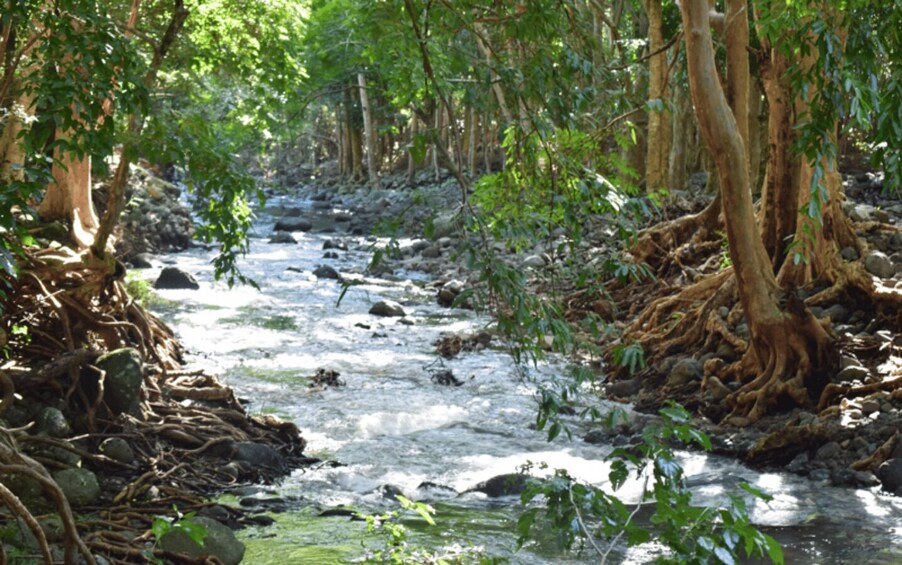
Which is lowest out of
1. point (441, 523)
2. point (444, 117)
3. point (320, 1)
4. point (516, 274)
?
point (441, 523)

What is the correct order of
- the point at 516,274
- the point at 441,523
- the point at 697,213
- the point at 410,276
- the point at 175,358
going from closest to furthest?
the point at 516,274 → the point at 441,523 → the point at 175,358 → the point at 697,213 → the point at 410,276

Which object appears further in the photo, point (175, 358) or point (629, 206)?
point (175, 358)

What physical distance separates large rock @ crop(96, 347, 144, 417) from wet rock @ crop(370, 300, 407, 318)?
9067 mm

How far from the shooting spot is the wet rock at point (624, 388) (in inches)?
472

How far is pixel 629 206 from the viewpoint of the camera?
5.37 meters

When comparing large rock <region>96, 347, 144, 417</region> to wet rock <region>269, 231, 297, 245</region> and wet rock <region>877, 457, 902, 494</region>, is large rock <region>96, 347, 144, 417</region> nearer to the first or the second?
wet rock <region>877, 457, 902, 494</region>

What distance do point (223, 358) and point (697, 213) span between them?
7.79 metres

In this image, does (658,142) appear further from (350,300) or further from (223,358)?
(223,358)

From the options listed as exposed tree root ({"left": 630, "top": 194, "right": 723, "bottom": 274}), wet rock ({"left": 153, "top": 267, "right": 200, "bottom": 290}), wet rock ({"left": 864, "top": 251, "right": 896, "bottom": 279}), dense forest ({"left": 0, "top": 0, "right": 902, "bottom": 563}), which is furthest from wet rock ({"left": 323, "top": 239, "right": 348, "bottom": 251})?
wet rock ({"left": 864, "top": 251, "right": 896, "bottom": 279})

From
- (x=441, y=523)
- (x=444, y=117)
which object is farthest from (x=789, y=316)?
(x=444, y=117)

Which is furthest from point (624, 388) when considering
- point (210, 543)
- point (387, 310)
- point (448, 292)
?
point (448, 292)

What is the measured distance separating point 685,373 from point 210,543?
21.4ft

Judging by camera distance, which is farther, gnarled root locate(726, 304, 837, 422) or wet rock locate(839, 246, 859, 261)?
wet rock locate(839, 246, 859, 261)

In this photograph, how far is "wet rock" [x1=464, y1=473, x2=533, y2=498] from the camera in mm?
8328
